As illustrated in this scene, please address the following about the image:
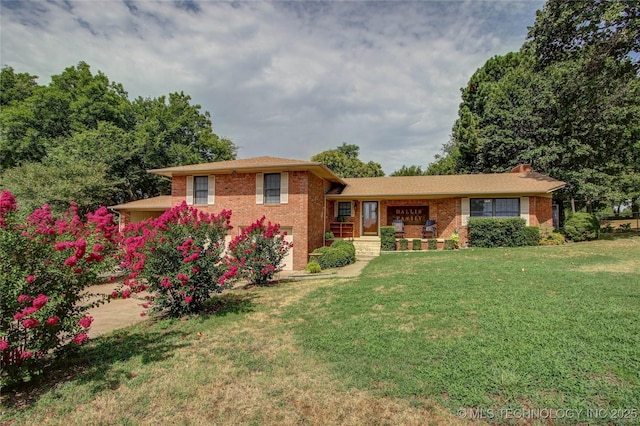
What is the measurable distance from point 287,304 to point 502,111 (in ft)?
68.6

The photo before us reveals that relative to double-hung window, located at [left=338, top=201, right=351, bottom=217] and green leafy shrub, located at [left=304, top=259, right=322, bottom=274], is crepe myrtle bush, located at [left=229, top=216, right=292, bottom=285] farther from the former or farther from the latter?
double-hung window, located at [left=338, top=201, right=351, bottom=217]

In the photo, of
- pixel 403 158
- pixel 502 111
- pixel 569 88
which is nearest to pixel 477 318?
pixel 569 88

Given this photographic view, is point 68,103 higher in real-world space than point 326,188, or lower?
higher

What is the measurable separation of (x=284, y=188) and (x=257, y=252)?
4.43 metres

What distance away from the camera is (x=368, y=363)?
3.82m

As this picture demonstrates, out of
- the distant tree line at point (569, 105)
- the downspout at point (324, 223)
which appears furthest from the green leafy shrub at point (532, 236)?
the downspout at point (324, 223)

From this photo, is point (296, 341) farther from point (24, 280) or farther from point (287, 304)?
point (24, 280)

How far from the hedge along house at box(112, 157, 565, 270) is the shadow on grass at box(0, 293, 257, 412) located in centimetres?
728

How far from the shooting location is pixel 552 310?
5.17 metres

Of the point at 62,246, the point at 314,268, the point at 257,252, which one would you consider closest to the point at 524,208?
the point at 314,268

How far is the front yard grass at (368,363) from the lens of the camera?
9.71ft

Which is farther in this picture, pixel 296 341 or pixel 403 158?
pixel 403 158

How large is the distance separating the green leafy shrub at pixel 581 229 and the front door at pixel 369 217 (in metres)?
9.74

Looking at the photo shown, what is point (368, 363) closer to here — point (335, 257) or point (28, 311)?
point (28, 311)
